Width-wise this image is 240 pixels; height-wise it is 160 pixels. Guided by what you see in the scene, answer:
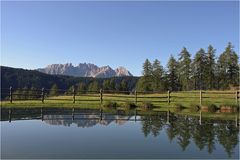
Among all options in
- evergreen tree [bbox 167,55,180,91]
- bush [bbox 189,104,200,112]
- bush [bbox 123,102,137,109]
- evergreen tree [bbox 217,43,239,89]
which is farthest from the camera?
evergreen tree [bbox 167,55,180,91]

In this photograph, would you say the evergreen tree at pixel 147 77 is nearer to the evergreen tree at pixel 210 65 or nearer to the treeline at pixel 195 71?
the treeline at pixel 195 71

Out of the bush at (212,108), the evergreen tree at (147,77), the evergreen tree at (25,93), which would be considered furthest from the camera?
the evergreen tree at (147,77)

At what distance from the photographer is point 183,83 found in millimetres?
100625

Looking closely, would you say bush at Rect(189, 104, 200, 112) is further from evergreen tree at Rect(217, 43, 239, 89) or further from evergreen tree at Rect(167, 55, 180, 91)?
evergreen tree at Rect(167, 55, 180, 91)

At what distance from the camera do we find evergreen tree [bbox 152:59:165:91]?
9346cm

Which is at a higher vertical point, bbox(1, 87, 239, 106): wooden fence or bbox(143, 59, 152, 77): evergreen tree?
bbox(143, 59, 152, 77): evergreen tree

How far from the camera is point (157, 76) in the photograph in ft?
312

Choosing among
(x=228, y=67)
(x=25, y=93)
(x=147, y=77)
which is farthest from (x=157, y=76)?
(x=25, y=93)

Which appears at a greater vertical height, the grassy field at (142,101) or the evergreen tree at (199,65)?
the evergreen tree at (199,65)

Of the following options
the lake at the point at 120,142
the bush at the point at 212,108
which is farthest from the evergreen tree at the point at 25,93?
the bush at the point at 212,108

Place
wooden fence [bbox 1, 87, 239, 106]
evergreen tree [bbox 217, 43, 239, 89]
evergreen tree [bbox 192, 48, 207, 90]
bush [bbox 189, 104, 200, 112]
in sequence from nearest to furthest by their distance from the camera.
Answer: bush [bbox 189, 104, 200, 112] → wooden fence [bbox 1, 87, 239, 106] → evergreen tree [bbox 217, 43, 239, 89] → evergreen tree [bbox 192, 48, 207, 90]

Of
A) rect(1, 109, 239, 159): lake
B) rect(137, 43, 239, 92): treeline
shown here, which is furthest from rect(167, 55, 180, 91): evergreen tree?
rect(1, 109, 239, 159): lake

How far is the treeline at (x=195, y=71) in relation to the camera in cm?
8900

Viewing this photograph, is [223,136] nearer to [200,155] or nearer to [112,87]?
[200,155]
